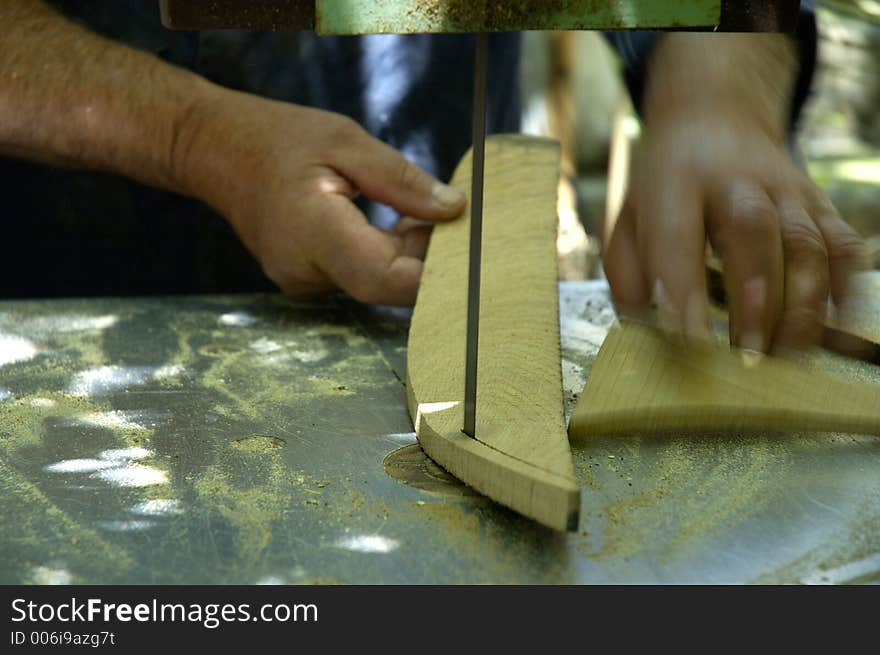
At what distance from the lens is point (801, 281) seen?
1.31 m

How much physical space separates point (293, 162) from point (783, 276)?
83 cm

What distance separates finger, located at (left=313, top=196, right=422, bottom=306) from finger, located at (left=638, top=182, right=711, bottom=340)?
1.53 ft

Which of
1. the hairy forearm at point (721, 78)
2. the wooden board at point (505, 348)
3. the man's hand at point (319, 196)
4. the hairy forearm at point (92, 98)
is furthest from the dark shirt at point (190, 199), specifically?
the hairy forearm at point (721, 78)

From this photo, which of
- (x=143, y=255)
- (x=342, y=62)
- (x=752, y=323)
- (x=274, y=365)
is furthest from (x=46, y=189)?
(x=752, y=323)

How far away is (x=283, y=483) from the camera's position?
3.49 feet

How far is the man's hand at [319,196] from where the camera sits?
1675 millimetres

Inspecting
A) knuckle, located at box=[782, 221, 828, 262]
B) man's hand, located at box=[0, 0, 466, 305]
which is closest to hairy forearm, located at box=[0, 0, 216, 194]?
man's hand, located at box=[0, 0, 466, 305]

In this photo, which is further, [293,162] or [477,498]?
[293,162]

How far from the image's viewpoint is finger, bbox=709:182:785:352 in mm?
1276

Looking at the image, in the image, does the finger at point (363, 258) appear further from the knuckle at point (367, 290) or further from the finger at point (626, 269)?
the finger at point (626, 269)

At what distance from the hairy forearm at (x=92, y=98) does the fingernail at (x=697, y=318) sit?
39.6 inches

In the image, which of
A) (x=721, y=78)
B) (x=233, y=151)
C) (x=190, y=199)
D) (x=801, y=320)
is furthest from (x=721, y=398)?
(x=190, y=199)

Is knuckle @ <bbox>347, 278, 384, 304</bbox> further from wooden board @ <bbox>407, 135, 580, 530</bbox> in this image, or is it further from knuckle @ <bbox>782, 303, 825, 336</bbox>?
knuckle @ <bbox>782, 303, 825, 336</bbox>

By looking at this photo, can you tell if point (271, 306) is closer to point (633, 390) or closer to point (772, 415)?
point (633, 390)
